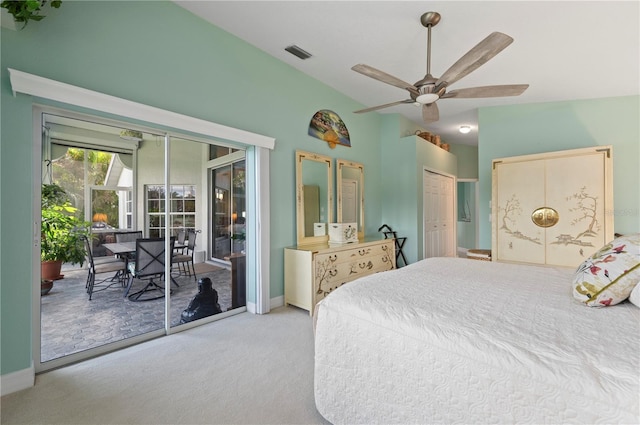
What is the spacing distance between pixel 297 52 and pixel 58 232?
9.28 feet

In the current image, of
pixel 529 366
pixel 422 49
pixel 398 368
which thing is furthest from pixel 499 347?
pixel 422 49

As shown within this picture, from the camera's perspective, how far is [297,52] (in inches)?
125

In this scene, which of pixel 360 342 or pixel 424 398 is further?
pixel 360 342

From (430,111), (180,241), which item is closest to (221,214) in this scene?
(180,241)

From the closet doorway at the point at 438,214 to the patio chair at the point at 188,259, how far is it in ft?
12.4

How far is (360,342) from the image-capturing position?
4.50ft

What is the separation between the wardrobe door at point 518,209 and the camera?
381 centimetres

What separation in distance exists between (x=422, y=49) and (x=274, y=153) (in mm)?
1956

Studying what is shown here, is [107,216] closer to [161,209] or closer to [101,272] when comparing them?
[161,209]

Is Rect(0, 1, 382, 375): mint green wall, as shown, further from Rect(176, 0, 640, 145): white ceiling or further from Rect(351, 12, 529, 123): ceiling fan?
Rect(351, 12, 529, 123): ceiling fan

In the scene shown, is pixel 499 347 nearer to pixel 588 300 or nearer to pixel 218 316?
pixel 588 300

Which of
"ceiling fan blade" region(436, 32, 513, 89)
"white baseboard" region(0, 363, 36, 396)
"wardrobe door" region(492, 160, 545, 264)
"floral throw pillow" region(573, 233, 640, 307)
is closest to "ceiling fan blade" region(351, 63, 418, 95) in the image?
"ceiling fan blade" region(436, 32, 513, 89)

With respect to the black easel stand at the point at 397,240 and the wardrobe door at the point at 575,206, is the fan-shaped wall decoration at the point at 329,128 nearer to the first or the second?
the black easel stand at the point at 397,240

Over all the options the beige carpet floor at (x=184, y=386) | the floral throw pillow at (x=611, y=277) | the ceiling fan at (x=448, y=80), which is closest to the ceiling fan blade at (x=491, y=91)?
the ceiling fan at (x=448, y=80)
